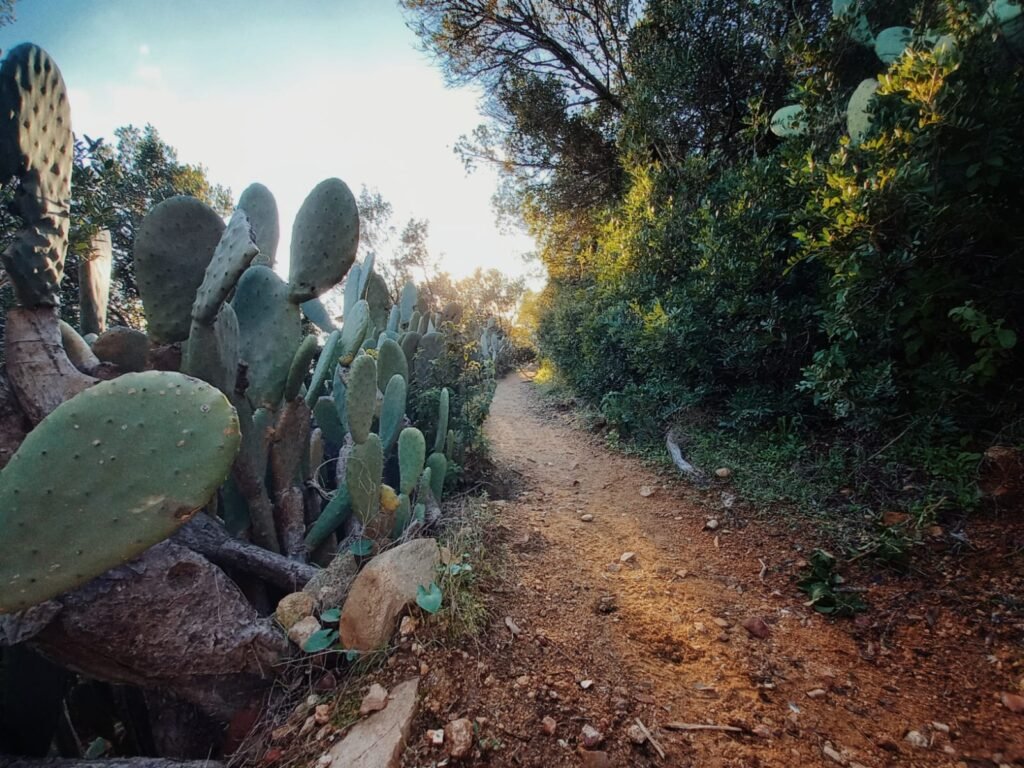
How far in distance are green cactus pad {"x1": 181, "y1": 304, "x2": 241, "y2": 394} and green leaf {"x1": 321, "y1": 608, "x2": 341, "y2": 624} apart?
950 millimetres

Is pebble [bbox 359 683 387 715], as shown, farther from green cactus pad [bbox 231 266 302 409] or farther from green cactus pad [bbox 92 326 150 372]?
green cactus pad [bbox 92 326 150 372]

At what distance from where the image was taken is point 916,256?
1.85 m

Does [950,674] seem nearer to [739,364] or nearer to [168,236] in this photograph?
[739,364]

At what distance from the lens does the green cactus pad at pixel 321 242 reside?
197 centimetres

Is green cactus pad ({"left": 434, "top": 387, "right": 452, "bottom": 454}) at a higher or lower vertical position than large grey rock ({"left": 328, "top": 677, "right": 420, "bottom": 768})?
higher

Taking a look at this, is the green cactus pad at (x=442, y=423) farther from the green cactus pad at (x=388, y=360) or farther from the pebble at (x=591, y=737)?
the pebble at (x=591, y=737)

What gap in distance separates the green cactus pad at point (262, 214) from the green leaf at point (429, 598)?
2012mm

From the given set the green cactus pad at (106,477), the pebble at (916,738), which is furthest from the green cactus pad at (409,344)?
the pebble at (916,738)

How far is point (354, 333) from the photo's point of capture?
8.38 feet

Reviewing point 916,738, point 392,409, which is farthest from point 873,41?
point 392,409

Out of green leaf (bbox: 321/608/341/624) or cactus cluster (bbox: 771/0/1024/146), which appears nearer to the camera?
green leaf (bbox: 321/608/341/624)

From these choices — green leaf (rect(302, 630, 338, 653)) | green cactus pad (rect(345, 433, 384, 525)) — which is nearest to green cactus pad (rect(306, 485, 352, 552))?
green cactus pad (rect(345, 433, 384, 525))

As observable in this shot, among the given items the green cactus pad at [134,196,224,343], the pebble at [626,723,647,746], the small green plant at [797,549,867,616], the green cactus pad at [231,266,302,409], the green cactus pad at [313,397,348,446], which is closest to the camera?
the pebble at [626,723,647,746]

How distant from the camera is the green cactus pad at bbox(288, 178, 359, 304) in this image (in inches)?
77.7
